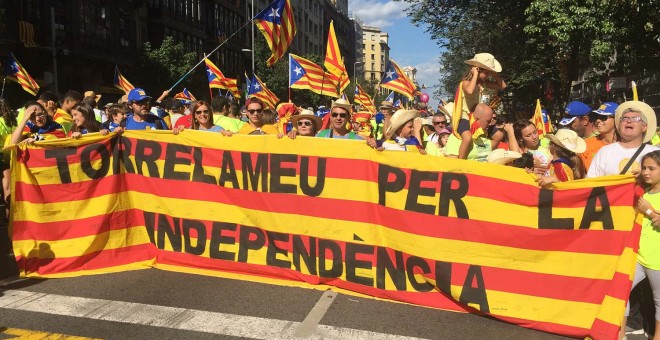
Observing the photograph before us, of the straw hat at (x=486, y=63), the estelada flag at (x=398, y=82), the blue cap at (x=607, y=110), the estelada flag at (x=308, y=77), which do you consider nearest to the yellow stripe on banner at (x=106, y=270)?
the straw hat at (x=486, y=63)

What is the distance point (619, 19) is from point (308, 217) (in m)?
14.2

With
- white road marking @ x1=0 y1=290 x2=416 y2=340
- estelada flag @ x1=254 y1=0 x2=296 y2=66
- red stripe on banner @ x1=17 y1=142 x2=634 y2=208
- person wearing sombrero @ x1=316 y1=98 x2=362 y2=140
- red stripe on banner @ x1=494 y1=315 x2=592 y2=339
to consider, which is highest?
estelada flag @ x1=254 y1=0 x2=296 y2=66

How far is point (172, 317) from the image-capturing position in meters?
4.07

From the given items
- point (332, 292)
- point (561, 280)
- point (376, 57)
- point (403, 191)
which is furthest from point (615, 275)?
point (376, 57)

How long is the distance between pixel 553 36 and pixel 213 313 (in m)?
18.2

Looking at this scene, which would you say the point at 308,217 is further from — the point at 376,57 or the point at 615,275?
the point at 376,57

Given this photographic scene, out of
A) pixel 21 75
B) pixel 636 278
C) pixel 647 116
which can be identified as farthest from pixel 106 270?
pixel 21 75

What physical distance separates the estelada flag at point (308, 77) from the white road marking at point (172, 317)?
8435mm

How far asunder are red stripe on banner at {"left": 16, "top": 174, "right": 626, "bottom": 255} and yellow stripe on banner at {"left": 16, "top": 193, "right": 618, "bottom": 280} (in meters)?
0.05

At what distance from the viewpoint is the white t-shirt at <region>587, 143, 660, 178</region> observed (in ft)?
12.9

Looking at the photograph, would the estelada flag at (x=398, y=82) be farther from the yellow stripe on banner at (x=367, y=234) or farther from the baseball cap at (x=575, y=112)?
the yellow stripe on banner at (x=367, y=234)

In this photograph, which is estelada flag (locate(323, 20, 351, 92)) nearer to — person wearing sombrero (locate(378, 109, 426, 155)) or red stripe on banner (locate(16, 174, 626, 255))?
person wearing sombrero (locate(378, 109, 426, 155))

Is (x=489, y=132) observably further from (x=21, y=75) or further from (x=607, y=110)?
(x=21, y=75)

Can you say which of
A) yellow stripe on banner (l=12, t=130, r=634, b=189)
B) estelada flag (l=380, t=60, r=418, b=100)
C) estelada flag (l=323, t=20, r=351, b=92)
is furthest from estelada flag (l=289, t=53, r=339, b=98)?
yellow stripe on banner (l=12, t=130, r=634, b=189)
